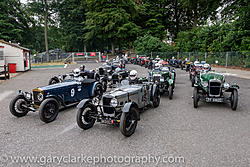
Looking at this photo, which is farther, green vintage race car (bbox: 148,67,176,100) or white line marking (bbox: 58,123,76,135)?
green vintage race car (bbox: 148,67,176,100)

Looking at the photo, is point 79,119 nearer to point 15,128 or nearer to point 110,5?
point 15,128

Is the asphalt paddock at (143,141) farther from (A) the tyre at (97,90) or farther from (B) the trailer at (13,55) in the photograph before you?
(B) the trailer at (13,55)

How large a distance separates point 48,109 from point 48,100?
0.32 meters

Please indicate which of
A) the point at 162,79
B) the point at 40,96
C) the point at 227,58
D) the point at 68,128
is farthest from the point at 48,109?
the point at 227,58

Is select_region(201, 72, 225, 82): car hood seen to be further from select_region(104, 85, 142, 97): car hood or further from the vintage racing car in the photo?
the vintage racing car

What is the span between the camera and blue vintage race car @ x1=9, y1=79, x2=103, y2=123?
20.8 feet

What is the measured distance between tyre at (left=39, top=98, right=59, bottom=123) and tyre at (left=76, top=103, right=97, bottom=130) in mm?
1246

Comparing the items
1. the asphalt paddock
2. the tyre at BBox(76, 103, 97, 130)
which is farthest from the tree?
the tyre at BBox(76, 103, 97, 130)

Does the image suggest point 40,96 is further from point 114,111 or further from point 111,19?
point 111,19

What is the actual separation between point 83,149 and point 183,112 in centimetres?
398

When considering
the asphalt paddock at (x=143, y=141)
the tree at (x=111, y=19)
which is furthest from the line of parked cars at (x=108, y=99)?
the tree at (x=111, y=19)

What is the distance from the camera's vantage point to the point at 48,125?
19.8 ft

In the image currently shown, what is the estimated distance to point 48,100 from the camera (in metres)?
6.28

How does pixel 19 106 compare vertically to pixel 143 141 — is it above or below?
above
